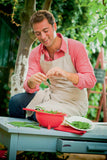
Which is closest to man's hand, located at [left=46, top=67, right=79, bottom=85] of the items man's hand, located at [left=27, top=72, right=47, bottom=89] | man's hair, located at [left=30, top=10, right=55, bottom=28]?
man's hand, located at [left=27, top=72, right=47, bottom=89]

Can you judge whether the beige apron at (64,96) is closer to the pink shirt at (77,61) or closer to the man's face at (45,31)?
the pink shirt at (77,61)

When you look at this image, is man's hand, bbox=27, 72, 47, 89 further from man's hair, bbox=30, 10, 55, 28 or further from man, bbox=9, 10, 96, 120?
man's hair, bbox=30, 10, 55, 28

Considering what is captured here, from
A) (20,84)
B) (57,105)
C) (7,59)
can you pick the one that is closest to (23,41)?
(20,84)

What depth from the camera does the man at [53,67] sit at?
7.52 feet

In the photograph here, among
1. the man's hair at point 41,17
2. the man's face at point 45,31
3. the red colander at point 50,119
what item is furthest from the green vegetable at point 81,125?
the man's hair at point 41,17

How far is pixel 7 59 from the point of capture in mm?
5398

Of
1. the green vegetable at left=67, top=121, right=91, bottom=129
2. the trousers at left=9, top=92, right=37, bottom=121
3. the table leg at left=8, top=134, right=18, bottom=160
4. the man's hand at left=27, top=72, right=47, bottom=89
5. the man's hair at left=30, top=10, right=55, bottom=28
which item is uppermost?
the man's hair at left=30, top=10, right=55, bottom=28

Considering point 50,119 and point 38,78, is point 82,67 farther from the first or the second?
point 50,119

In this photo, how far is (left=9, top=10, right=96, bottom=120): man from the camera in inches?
90.3

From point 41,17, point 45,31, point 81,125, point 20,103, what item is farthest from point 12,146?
point 41,17

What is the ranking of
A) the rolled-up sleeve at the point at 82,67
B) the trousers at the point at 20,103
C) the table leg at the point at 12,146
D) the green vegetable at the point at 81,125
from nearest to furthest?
the table leg at the point at 12,146
the green vegetable at the point at 81,125
the rolled-up sleeve at the point at 82,67
the trousers at the point at 20,103

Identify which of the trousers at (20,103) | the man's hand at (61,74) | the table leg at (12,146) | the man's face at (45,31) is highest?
the man's face at (45,31)

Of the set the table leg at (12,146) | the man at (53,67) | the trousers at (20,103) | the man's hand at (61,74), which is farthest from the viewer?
the trousers at (20,103)

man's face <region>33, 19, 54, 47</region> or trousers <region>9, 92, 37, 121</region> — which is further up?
man's face <region>33, 19, 54, 47</region>
